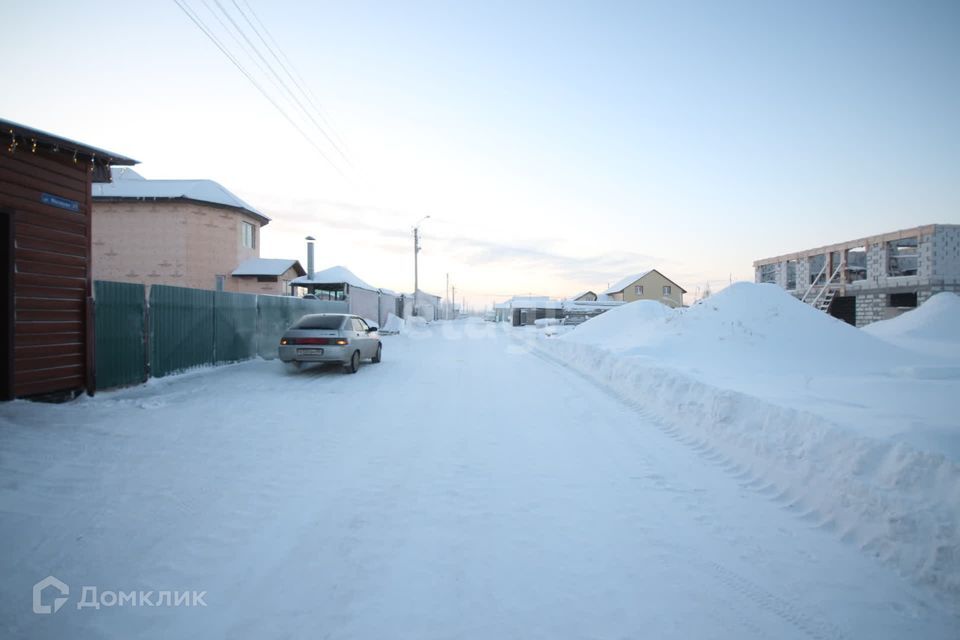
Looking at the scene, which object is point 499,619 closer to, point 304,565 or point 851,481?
point 304,565

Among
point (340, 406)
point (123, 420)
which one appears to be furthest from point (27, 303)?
point (340, 406)

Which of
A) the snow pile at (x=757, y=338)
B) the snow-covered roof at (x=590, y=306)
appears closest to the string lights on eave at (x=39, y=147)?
the snow pile at (x=757, y=338)

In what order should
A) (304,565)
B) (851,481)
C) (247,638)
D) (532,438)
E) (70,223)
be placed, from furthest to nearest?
(70,223) → (532,438) → (851,481) → (304,565) → (247,638)

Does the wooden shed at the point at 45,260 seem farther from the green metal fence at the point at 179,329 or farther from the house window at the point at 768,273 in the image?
the house window at the point at 768,273

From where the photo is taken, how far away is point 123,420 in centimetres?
687

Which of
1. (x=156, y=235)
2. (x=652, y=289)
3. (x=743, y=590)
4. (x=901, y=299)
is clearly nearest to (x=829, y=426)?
(x=743, y=590)

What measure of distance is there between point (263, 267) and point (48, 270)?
990 inches

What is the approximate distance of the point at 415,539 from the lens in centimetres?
356

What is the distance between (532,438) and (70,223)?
919 centimetres

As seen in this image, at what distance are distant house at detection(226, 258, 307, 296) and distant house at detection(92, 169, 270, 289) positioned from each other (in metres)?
1.34

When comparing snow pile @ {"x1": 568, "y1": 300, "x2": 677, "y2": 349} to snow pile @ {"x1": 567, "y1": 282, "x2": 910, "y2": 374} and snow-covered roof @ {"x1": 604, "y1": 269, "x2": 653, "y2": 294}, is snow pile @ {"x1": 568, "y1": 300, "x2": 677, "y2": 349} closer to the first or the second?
snow pile @ {"x1": 567, "y1": 282, "x2": 910, "y2": 374}

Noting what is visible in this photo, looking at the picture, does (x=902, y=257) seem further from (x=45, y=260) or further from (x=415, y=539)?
(x=45, y=260)

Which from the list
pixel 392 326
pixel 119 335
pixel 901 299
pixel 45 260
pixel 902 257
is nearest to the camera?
pixel 45 260

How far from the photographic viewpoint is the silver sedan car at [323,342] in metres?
11.6
